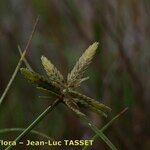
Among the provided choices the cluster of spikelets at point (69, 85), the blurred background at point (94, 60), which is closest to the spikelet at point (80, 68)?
the cluster of spikelets at point (69, 85)

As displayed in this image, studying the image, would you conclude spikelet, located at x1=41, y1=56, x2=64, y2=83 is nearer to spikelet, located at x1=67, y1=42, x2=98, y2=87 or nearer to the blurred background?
spikelet, located at x1=67, y1=42, x2=98, y2=87

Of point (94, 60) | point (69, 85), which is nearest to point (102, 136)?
point (69, 85)

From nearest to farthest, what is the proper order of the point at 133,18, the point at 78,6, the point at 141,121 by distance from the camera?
the point at 141,121
the point at 133,18
the point at 78,6

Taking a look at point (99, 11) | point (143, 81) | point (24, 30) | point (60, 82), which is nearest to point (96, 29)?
point (99, 11)

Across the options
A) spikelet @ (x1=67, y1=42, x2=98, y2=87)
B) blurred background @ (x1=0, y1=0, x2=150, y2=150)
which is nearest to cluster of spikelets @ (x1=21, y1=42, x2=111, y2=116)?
spikelet @ (x1=67, y1=42, x2=98, y2=87)

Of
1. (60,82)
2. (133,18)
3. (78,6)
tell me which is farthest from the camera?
(78,6)

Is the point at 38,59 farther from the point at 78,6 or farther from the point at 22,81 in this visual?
the point at 78,6

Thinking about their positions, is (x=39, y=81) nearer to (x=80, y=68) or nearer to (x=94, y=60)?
(x=80, y=68)
